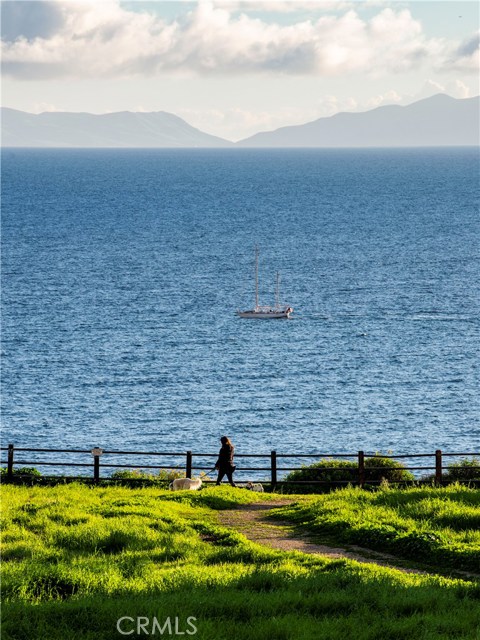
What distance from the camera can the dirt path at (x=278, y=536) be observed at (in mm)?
17250

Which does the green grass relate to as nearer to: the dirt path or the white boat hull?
the dirt path

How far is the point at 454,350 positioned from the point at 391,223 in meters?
101

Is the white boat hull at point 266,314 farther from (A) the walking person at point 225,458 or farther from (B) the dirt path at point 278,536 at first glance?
(B) the dirt path at point 278,536

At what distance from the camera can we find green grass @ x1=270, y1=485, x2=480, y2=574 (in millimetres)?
17156

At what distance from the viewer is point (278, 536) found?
63.1ft

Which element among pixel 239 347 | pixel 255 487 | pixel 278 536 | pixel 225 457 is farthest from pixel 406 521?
pixel 239 347

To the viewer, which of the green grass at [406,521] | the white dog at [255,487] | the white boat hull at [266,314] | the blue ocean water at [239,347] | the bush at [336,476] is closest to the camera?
the green grass at [406,521]

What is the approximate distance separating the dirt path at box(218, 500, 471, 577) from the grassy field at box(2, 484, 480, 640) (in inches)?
32.3

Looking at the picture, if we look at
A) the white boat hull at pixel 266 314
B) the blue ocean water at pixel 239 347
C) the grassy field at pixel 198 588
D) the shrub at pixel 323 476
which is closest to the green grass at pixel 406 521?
the grassy field at pixel 198 588

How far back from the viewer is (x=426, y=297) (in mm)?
109688

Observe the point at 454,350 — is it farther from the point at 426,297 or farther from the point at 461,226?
the point at 461,226

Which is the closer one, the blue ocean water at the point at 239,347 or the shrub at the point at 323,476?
the shrub at the point at 323,476

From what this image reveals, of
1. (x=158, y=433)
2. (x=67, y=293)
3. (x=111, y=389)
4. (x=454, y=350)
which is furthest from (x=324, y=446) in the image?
(x=67, y=293)

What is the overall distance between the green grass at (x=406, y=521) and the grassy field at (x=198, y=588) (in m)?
0.54
